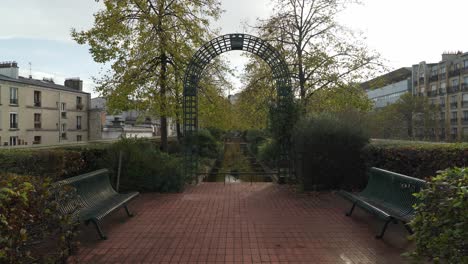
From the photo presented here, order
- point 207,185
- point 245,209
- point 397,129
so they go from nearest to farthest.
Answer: point 245,209
point 207,185
point 397,129

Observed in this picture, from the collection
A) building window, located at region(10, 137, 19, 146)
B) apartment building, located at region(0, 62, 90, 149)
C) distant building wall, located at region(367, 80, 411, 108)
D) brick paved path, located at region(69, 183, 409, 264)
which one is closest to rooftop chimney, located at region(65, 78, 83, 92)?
apartment building, located at region(0, 62, 90, 149)

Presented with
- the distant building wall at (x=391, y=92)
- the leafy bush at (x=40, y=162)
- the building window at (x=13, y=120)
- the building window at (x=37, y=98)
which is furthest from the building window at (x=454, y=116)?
the building window at (x=13, y=120)

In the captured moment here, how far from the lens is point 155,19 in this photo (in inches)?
550

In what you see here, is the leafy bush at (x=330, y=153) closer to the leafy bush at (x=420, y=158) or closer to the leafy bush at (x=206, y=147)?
the leafy bush at (x=420, y=158)

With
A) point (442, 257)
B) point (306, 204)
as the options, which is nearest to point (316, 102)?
point (306, 204)

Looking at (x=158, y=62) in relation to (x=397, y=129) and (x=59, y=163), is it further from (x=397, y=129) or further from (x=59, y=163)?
(x=397, y=129)

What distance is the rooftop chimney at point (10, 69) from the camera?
142ft

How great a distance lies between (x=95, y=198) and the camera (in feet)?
20.7

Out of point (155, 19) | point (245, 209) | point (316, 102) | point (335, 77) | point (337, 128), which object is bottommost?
point (245, 209)

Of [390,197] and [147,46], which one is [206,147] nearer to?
[147,46]

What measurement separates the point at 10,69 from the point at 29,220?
159 ft

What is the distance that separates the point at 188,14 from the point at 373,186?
1102 centimetres

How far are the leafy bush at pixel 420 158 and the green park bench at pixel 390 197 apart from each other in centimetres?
149

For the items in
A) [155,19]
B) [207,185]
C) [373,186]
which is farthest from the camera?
[155,19]
